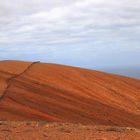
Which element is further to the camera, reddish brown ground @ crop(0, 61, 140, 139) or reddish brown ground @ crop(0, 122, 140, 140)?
reddish brown ground @ crop(0, 61, 140, 139)

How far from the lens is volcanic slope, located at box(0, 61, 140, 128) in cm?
2147

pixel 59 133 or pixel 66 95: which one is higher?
pixel 66 95

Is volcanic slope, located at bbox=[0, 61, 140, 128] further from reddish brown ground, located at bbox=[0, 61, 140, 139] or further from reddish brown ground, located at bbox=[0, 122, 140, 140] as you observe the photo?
reddish brown ground, located at bbox=[0, 122, 140, 140]

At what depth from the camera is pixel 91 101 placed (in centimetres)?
2548

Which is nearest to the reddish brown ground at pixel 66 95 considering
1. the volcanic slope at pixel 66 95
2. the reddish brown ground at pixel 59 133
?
the volcanic slope at pixel 66 95

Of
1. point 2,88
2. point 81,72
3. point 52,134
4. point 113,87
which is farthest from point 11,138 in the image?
point 81,72

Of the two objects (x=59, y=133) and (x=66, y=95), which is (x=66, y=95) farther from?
(x=59, y=133)

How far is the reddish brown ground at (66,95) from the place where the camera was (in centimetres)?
2145

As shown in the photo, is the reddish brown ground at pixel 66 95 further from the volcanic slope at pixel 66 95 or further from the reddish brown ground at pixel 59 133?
the reddish brown ground at pixel 59 133

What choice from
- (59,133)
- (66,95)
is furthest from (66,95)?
(59,133)

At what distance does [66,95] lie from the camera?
25766 millimetres

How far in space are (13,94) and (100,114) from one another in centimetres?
504

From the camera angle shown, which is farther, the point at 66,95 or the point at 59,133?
the point at 66,95

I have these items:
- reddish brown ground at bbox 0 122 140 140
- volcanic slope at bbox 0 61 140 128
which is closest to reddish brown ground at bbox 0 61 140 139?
volcanic slope at bbox 0 61 140 128
